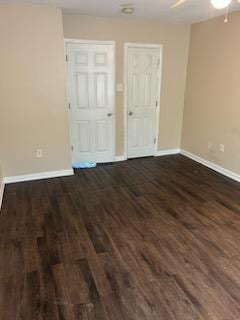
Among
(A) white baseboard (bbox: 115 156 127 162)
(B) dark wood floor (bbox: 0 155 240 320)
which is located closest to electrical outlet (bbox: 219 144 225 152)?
(B) dark wood floor (bbox: 0 155 240 320)

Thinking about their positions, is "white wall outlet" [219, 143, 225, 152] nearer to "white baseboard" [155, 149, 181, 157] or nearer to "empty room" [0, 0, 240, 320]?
"empty room" [0, 0, 240, 320]

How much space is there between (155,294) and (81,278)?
61 cm

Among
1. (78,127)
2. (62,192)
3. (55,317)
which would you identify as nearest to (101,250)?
(55,317)

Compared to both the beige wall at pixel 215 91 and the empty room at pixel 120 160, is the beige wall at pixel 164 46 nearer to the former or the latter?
the empty room at pixel 120 160

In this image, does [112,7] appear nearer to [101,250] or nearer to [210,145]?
[210,145]

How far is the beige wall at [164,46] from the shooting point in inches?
159

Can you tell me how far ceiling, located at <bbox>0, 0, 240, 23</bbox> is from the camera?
10.5 feet

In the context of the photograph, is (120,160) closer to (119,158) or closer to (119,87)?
(119,158)

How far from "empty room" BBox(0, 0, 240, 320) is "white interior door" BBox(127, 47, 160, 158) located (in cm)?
2

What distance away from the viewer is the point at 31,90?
11.9 feet

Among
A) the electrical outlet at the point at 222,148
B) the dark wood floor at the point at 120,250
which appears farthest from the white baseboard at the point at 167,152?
the dark wood floor at the point at 120,250

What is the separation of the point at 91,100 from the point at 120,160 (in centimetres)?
130

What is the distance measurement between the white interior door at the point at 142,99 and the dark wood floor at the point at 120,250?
1.25m

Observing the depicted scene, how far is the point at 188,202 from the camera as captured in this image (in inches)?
130
